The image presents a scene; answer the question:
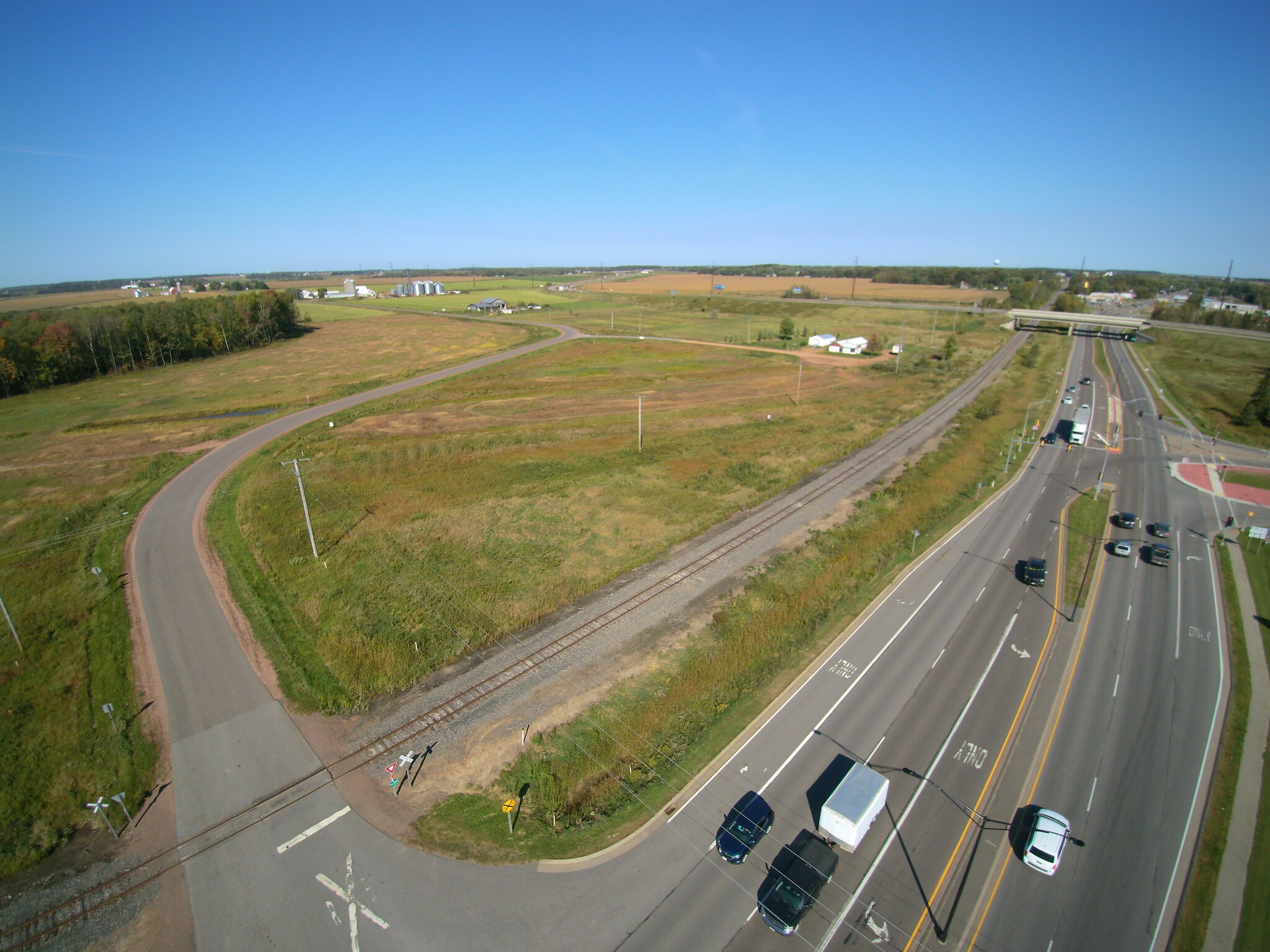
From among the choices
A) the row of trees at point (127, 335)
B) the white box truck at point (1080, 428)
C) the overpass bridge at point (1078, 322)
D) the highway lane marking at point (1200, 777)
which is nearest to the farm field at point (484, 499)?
the white box truck at point (1080, 428)

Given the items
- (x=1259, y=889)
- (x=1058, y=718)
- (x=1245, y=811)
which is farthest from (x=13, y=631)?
(x=1245, y=811)

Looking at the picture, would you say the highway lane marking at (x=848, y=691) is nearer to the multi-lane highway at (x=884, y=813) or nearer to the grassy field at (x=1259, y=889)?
the multi-lane highway at (x=884, y=813)

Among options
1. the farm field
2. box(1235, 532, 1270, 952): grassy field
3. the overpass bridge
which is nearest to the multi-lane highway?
box(1235, 532, 1270, 952): grassy field

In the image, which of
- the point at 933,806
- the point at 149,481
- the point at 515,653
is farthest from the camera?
the point at 149,481

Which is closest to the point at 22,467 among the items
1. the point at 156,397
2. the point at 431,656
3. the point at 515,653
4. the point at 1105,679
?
the point at 156,397

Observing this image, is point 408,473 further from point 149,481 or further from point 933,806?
point 933,806

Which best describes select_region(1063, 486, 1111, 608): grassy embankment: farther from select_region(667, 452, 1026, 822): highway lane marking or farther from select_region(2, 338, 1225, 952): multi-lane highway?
Answer: select_region(667, 452, 1026, 822): highway lane marking
